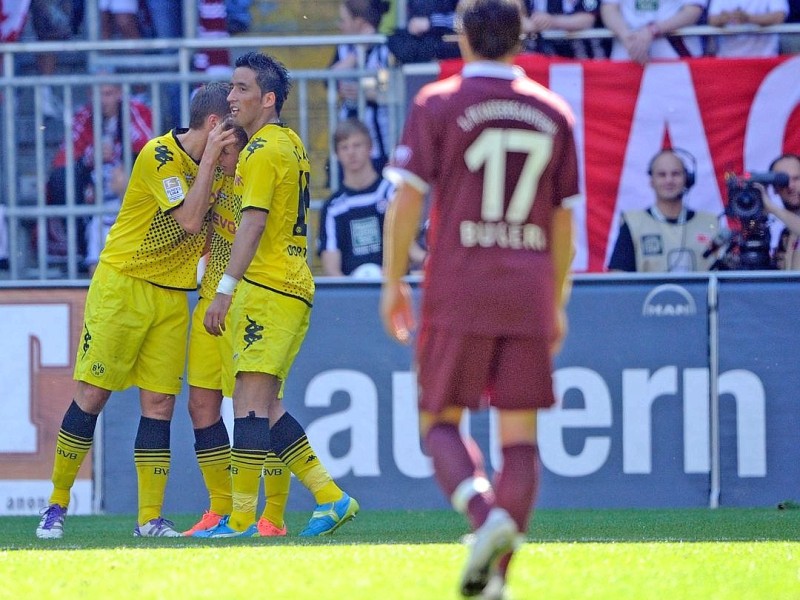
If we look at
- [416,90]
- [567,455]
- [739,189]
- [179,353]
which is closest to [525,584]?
[179,353]

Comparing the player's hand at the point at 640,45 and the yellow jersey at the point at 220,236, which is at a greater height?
the player's hand at the point at 640,45

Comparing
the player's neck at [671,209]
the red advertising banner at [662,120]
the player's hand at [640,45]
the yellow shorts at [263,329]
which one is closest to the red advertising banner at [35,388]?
the yellow shorts at [263,329]

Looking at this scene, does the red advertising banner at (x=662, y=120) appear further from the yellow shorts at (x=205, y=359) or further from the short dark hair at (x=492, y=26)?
the short dark hair at (x=492, y=26)

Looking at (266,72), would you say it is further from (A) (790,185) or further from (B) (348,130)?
(A) (790,185)

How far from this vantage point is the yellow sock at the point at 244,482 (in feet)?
23.1

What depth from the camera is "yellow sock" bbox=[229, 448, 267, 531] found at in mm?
7027

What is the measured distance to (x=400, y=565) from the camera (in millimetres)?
5246

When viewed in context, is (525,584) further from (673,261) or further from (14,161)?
(14,161)

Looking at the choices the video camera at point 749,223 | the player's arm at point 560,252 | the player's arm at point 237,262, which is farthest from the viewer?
the video camera at point 749,223

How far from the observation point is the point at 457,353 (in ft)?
14.9

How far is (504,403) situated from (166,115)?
6478 mm

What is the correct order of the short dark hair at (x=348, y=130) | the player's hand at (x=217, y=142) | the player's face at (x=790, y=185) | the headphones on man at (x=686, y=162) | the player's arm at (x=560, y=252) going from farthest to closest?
the headphones on man at (x=686, y=162), the short dark hair at (x=348, y=130), the player's face at (x=790, y=185), the player's hand at (x=217, y=142), the player's arm at (x=560, y=252)

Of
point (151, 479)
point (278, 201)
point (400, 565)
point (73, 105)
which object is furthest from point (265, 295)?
point (73, 105)

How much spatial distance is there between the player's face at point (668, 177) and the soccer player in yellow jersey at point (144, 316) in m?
3.74
